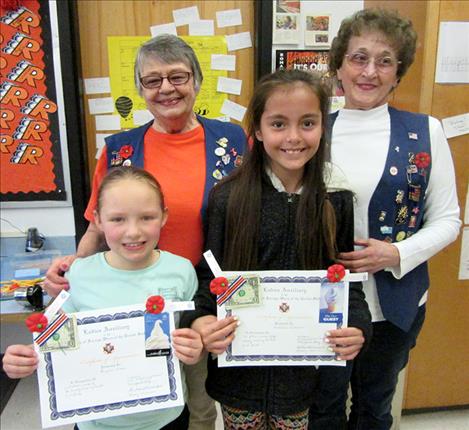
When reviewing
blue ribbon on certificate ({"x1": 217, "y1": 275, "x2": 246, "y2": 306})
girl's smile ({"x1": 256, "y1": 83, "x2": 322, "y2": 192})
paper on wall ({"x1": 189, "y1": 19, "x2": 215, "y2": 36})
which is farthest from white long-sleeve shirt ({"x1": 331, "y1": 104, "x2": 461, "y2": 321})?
paper on wall ({"x1": 189, "y1": 19, "x2": 215, "y2": 36})

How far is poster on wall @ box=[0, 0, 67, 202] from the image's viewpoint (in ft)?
7.81

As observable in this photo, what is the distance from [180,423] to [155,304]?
1.64 feet

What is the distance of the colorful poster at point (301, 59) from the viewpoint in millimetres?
2527

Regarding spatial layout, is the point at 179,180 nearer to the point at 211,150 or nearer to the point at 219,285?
the point at 211,150

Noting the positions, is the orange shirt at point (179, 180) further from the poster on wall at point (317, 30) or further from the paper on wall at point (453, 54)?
the poster on wall at point (317, 30)

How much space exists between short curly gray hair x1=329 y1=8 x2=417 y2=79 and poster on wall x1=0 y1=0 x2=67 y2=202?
172 cm

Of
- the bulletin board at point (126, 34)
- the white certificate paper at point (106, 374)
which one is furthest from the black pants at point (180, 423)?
the bulletin board at point (126, 34)

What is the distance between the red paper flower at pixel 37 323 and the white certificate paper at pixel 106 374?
7 centimetres

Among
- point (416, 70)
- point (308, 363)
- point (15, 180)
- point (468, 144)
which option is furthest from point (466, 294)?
point (15, 180)

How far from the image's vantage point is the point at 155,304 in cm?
111

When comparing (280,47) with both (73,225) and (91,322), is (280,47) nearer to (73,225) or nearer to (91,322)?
(73,225)

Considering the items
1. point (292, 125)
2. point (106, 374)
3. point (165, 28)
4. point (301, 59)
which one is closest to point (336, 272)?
point (292, 125)

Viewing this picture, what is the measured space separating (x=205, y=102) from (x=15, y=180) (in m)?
1.21

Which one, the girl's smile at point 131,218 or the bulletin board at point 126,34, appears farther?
the bulletin board at point 126,34
